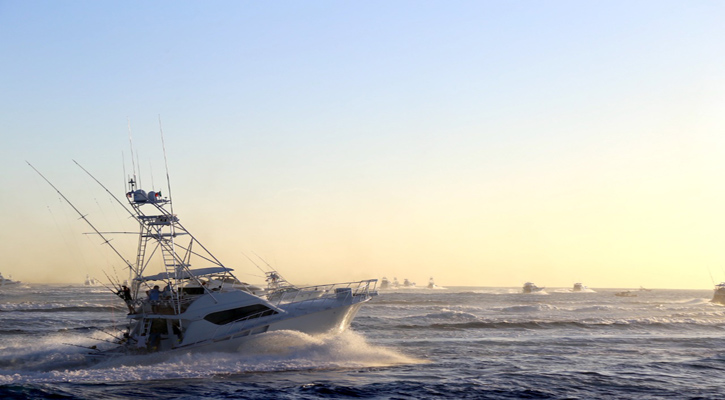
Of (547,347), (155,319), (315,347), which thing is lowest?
(547,347)

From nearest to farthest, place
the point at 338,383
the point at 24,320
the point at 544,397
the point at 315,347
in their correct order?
the point at 544,397 < the point at 338,383 < the point at 315,347 < the point at 24,320

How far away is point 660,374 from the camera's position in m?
→ 20.0

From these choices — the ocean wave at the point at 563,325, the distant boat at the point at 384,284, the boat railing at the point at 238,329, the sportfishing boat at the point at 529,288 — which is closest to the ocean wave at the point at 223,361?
the boat railing at the point at 238,329

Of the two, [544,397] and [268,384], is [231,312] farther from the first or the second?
[544,397]

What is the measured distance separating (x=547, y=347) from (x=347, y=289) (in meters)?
10.3

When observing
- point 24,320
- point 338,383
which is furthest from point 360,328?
point 24,320

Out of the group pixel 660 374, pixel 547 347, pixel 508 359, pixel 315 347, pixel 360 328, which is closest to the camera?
pixel 660 374

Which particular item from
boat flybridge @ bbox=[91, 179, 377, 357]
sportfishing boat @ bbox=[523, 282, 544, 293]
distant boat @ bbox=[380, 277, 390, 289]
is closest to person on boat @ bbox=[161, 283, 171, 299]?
boat flybridge @ bbox=[91, 179, 377, 357]

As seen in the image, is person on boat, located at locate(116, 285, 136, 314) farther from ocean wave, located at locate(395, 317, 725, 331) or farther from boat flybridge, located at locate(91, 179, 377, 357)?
ocean wave, located at locate(395, 317, 725, 331)

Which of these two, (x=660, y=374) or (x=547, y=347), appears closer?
(x=660, y=374)

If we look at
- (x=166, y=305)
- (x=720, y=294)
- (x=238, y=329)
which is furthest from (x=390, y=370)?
(x=720, y=294)

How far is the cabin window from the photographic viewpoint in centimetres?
2127

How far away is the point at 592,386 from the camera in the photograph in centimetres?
1777

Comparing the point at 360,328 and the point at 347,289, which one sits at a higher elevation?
the point at 347,289
